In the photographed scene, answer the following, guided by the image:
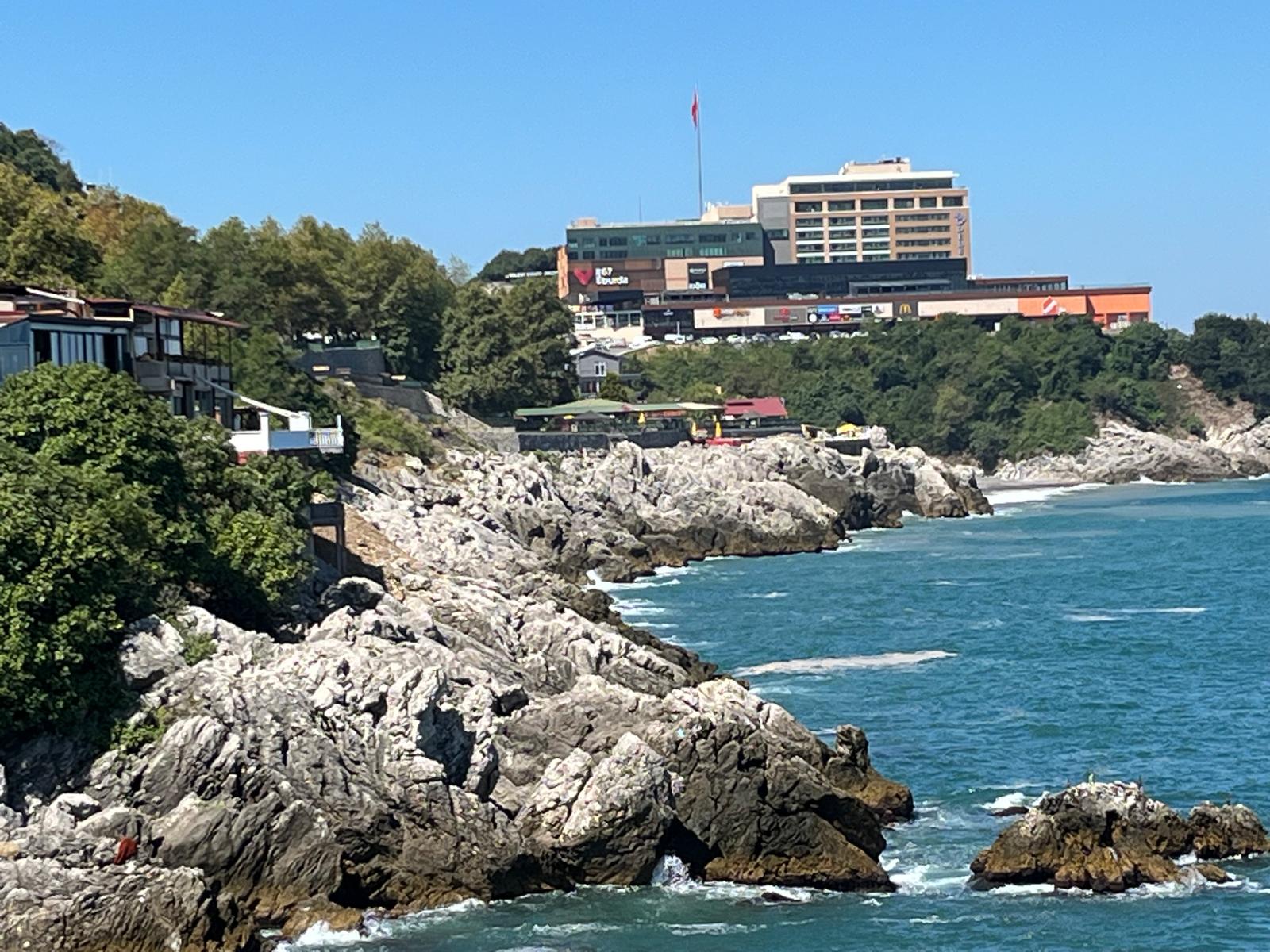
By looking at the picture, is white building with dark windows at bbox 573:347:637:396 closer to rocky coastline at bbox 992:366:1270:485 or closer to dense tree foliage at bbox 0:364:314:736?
rocky coastline at bbox 992:366:1270:485

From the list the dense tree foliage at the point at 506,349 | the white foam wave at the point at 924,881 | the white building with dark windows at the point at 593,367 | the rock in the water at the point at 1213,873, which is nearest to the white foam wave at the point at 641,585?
the dense tree foliage at the point at 506,349

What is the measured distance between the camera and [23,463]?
39.7m

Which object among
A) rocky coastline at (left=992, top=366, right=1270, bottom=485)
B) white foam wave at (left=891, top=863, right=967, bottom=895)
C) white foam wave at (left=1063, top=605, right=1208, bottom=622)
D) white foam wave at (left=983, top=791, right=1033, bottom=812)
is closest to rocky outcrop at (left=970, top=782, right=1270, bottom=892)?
white foam wave at (left=891, top=863, right=967, bottom=895)

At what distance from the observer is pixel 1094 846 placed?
1444 inches

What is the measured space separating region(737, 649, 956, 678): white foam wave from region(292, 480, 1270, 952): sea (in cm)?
19

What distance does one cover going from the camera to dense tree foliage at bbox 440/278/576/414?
11494 cm

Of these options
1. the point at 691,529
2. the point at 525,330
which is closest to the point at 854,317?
the point at 525,330

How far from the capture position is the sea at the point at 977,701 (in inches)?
1351

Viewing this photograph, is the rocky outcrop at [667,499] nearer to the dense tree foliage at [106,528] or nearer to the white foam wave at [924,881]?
the dense tree foliage at [106,528]

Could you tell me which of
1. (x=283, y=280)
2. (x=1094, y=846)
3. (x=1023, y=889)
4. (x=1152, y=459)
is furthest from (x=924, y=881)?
(x=1152, y=459)

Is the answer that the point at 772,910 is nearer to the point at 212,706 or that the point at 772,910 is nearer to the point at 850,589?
the point at 212,706

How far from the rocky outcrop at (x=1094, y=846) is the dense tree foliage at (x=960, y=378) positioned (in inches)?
4584

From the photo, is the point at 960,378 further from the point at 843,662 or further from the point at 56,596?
the point at 56,596

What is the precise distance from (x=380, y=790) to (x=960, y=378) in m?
134
